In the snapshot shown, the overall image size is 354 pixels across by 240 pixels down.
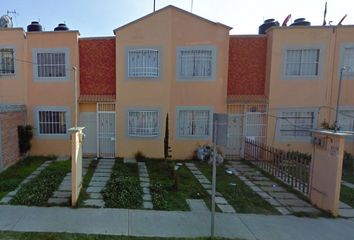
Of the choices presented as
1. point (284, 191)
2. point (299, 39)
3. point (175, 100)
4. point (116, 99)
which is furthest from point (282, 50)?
point (116, 99)

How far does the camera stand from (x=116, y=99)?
38.4 ft

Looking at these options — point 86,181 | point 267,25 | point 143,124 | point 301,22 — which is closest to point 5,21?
point 143,124

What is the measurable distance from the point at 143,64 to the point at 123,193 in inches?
268

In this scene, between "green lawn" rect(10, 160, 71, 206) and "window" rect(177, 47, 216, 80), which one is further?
"window" rect(177, 47, 216, 80)

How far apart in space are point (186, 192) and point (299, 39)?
375 inches

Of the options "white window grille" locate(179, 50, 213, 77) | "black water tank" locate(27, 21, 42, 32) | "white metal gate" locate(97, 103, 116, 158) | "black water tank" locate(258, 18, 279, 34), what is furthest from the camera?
"black water tank" locate(258, 18, 279, 34)

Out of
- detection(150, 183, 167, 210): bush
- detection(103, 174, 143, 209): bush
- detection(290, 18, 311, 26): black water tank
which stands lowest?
detection(150, 183, 167, 210): bush

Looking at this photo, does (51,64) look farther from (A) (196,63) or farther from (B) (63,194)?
(B) (63,194)

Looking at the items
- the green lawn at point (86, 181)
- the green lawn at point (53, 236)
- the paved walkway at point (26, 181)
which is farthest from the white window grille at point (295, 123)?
the paved walkway at point (26, 181)

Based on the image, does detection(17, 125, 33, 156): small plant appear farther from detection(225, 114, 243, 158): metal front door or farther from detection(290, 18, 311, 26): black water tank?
detection(290, 18, 311, 26): black water tank

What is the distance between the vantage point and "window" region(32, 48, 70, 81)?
38.0ft

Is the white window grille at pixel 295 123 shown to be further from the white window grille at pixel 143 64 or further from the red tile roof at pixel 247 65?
the white window grille at pixel 143 64

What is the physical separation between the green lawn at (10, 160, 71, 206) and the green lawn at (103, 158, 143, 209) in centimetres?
163

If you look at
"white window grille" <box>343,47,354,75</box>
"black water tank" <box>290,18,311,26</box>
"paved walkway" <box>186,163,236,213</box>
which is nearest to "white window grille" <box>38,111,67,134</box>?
"paved walkway" <box>186,163,236,213</box>
